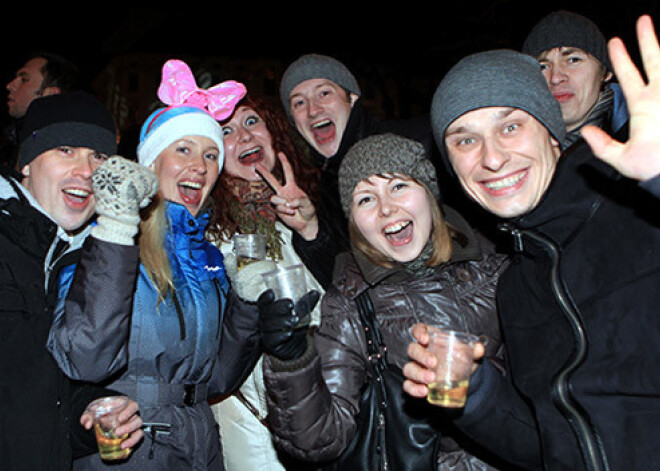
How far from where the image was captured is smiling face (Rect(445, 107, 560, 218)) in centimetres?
228

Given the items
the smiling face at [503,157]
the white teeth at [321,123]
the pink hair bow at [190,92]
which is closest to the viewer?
the smiling face at [503,157]

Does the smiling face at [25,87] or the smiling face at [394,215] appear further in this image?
the smiling face at [25,87]

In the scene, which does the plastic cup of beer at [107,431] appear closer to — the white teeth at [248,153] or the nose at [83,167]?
the nose at [83,167]

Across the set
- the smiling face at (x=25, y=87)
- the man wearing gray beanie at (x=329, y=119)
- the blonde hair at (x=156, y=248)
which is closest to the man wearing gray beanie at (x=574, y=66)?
the man wearing gray beanie at (x=329, y=119)

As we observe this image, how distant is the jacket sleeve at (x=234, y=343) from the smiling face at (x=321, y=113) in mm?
1747

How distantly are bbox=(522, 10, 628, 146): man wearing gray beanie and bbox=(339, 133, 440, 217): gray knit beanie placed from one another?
1191 millimetres

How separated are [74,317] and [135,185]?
60 cm

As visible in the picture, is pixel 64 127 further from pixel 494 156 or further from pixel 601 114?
pixel 601 114

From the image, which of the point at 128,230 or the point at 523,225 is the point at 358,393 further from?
the point at 128,230

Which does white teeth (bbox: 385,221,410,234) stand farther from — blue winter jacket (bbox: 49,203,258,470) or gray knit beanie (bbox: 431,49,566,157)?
blue winter jacket (bbox: 49,203,258,470)

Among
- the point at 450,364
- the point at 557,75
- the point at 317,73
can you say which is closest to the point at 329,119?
the point at 317,73

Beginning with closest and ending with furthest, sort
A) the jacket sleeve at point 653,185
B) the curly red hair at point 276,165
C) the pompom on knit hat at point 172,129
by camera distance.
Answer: the jacket sleeve at point 653,185 < the pompom on knit hat at point 172,129 < the curly red hair at point 276,165

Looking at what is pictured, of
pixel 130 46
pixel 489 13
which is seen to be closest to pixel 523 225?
pixel 489 13

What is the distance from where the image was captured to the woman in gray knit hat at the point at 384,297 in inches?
93.7
